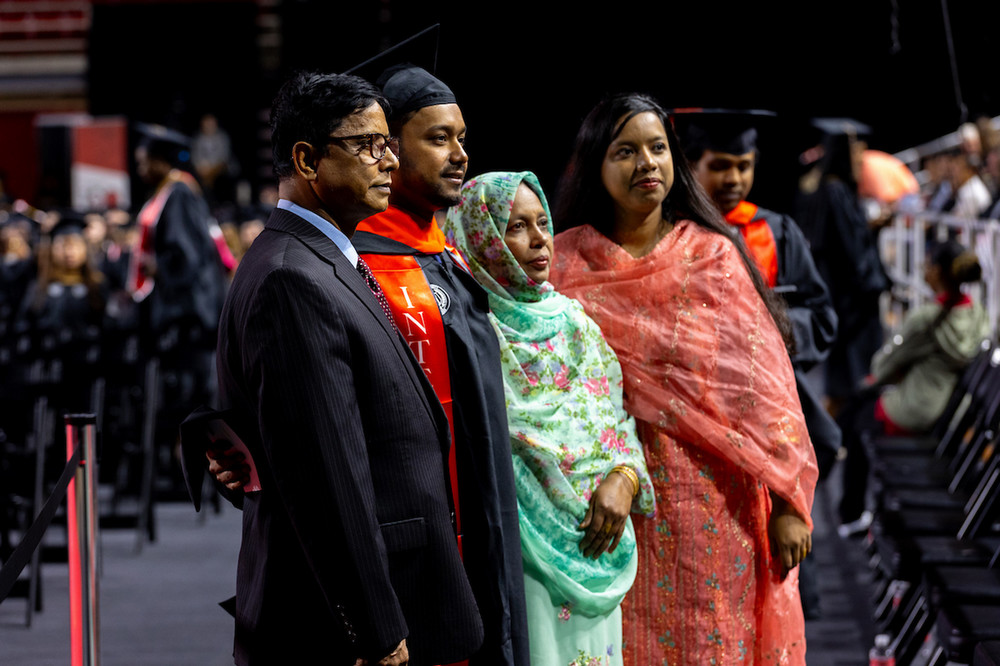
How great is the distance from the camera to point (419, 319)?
201 centimetres

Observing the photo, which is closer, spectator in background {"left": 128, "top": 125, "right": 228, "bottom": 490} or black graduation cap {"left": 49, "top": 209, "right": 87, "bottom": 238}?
spectator in background {"left": 128, "top": 125, "right": 228, "bottom": 490}

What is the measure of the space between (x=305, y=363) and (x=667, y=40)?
12.7 feet

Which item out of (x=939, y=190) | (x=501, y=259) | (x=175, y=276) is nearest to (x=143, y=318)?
(x=175, y=276)

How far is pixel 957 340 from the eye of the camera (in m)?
5.00

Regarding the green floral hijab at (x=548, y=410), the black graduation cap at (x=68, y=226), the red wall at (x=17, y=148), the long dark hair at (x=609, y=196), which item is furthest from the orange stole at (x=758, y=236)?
the red wall at (x=17, y=148)

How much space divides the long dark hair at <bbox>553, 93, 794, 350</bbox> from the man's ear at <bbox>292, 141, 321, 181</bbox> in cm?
87

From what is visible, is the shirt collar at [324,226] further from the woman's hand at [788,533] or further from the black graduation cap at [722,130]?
the black graduation cap at [722,130]

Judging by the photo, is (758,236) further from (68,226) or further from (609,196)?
(68,226)

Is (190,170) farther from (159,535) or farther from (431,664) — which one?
(431,664)

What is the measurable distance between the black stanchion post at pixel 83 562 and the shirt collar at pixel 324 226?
112cm

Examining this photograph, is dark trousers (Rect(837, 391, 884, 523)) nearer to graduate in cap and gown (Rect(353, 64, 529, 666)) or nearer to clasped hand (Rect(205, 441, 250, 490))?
graduate in cap and gown (Rect(353, 64, 529, 666))

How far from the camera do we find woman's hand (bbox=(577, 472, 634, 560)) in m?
2.21

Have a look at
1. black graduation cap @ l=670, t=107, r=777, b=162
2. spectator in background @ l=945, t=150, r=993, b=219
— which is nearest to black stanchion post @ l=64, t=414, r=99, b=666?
black graduation cap @ l=670, t=107, r=777, b=162

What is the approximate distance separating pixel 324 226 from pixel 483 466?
49 cm
